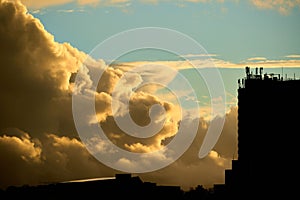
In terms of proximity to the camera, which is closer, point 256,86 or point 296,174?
point 296,174

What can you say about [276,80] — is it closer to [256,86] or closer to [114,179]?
[256,86]

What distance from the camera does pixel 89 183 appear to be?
622 ft

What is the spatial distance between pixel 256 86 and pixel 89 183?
5482 cm

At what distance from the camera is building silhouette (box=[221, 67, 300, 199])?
603 feet

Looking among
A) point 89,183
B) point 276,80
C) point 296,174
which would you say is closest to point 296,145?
point 296,174

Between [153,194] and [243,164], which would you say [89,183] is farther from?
[243,164]

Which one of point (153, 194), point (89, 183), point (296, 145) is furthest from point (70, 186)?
point (296, 145)

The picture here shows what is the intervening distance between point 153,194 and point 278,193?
37.2m

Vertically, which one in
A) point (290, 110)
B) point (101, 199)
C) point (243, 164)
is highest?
point (290, 110)

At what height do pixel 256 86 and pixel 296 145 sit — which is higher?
pixel 256 86

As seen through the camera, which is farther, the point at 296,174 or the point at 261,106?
the point at 261,106

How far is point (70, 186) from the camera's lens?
187875 millimetres

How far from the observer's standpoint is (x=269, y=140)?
189 meters

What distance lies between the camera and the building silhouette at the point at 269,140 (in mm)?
183763
